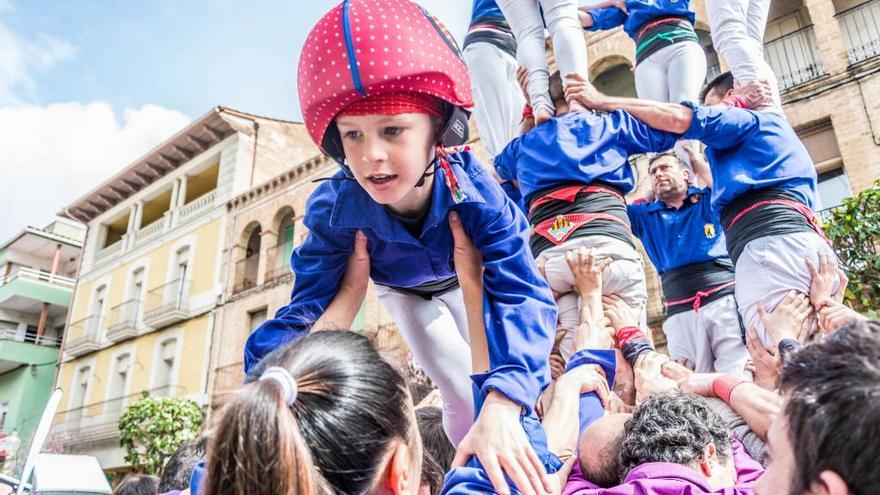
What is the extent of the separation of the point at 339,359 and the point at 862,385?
0.94m

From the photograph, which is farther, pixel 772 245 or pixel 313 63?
pixel 772 245

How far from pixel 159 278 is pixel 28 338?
35.0ft

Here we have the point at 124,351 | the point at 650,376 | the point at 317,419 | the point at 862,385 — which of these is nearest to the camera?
the point at 862,385

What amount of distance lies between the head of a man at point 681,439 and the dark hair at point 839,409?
32.7 inches

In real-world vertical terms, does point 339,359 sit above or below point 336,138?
below

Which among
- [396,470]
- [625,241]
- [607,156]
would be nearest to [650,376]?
[625,241]

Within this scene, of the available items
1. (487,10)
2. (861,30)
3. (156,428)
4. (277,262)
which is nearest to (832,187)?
(861,30)

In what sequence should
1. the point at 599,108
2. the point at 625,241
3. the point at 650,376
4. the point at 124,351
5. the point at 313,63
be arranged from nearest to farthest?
the point at 313,63
the point at 650,376
the point at 625,241
the point at 599,108
the point at 124,351

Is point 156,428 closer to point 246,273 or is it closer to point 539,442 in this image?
point 246,273

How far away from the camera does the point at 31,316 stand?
1147 inches

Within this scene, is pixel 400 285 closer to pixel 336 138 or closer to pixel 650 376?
pixel 336 138

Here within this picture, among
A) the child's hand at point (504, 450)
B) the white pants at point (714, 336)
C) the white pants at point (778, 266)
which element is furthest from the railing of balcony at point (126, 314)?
the child's hand at point (504, 450)

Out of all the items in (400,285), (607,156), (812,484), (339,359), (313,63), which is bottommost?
(812,484)

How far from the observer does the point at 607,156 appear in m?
3.02
